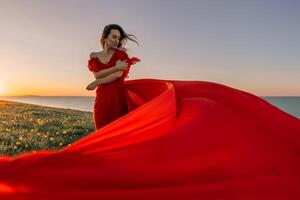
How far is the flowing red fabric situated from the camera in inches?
165

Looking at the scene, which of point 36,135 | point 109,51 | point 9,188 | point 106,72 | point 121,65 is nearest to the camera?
point 9,188

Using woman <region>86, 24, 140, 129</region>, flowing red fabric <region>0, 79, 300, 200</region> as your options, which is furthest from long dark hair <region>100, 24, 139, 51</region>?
flowing red fabric <region>0, 79, 300, 200</region>

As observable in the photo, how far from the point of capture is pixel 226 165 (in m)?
4.73

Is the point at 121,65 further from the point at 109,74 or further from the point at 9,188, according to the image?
the point at 9,188

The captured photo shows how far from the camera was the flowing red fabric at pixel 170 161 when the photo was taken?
4.19 meters

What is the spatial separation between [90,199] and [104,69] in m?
4.10

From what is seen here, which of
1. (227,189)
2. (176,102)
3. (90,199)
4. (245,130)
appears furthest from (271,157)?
(90,199)

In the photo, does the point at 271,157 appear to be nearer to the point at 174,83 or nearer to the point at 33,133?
the point at 174,83

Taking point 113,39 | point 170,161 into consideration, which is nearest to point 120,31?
point 113,39

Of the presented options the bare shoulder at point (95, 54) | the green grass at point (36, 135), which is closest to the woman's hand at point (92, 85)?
the bare shoulder at point (95, 54)

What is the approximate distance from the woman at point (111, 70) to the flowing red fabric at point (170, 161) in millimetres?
2008

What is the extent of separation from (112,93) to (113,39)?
0.94 meters

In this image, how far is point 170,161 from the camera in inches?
179

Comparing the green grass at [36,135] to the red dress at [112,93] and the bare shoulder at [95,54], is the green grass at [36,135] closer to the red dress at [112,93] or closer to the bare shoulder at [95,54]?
the red dress at [112,93]
